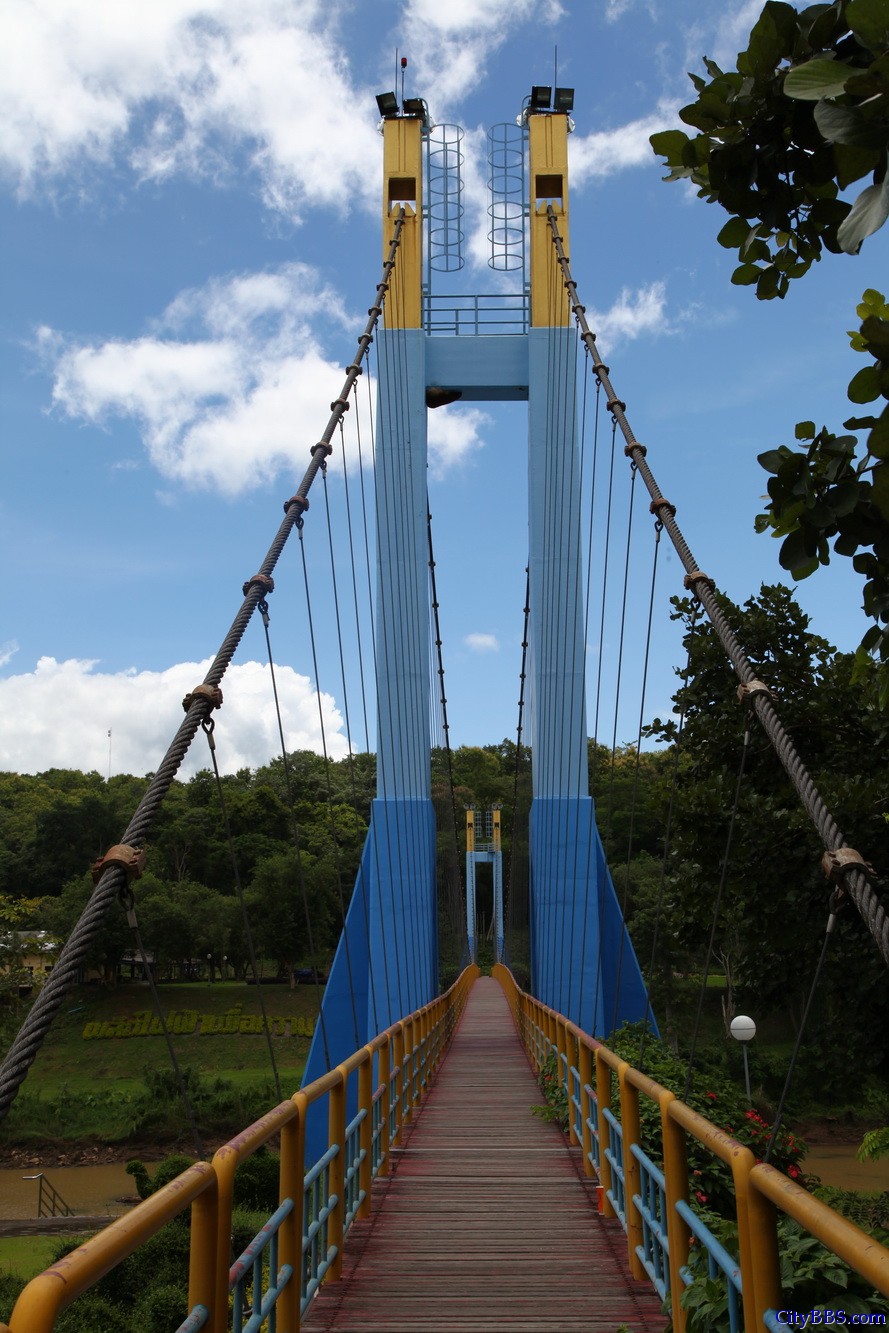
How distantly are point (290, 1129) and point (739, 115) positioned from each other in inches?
99.5

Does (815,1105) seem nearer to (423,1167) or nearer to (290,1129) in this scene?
(423,1167)

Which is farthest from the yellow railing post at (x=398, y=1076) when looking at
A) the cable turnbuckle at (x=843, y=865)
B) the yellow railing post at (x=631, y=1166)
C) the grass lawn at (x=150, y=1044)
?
the grass lawn at (x=150, y=1044)

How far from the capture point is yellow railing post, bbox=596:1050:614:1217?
4.25 meters

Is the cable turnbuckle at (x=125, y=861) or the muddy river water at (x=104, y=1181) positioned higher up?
the cable turnbuckle at (x=125, y=861)

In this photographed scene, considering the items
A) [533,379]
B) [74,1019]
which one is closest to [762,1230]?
[533,379]

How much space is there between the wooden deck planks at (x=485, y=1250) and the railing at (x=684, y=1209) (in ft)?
0.44

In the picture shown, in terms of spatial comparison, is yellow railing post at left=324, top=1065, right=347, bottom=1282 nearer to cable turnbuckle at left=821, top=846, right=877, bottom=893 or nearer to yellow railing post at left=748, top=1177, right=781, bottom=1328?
yellow railing post at left=748, top=1177, right=781, bottom=1328

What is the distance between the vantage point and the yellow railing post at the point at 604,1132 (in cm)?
425

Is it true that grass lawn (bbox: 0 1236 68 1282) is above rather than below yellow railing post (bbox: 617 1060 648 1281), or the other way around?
below

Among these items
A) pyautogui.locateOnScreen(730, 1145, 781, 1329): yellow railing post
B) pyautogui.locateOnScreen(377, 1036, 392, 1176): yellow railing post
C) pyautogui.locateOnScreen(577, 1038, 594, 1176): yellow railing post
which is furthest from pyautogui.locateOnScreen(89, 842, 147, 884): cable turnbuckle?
pyautogui.locateOnScreen(577, 1038, 594, 1176): yellow railing post

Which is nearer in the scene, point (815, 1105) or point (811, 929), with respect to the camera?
point (811, 929)

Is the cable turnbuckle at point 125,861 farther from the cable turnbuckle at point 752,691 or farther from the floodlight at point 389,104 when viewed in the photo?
the floodlight at point 389,104

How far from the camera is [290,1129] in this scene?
288 cm

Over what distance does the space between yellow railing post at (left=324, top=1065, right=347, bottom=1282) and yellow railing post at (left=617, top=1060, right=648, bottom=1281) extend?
923 millimetres
